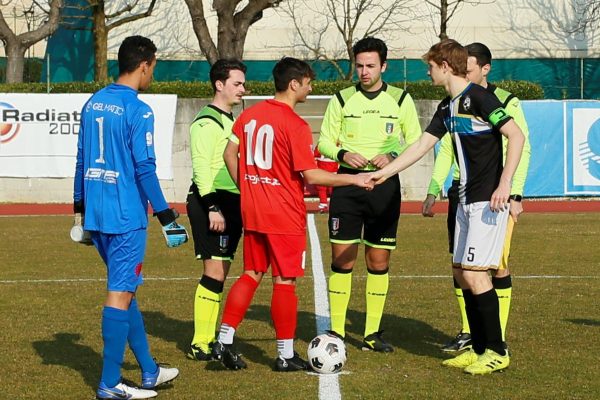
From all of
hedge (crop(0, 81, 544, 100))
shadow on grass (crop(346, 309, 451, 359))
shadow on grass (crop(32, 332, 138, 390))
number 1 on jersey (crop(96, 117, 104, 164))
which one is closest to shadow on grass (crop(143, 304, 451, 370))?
shadow on grass (crop(346, 309, 451, 359))

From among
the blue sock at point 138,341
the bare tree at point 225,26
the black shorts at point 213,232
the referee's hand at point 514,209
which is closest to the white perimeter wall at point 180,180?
the bare tree at point 225,26

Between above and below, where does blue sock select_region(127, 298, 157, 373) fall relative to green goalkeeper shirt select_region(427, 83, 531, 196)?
below

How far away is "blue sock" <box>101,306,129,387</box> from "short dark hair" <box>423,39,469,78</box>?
269 centimetres

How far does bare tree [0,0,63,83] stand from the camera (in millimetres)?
31719

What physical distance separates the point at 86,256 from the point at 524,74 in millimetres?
22238

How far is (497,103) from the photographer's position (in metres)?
7.48

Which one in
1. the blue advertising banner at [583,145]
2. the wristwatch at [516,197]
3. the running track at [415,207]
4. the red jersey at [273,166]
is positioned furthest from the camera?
the blue advertising banner at [583,145]

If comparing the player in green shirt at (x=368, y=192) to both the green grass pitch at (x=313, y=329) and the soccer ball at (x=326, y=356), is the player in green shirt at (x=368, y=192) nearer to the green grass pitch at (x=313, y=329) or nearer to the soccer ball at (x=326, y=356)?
the green grass pitch at (x=313, y=329)

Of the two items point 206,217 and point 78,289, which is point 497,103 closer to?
point 206,217

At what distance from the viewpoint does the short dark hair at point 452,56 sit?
7586 mm

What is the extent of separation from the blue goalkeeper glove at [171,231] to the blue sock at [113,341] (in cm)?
52

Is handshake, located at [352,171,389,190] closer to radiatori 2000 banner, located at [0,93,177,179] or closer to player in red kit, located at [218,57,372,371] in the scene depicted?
player in red kit, located at [218,57,372,371]

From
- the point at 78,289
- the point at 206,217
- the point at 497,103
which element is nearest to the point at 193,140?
the point at 206,217

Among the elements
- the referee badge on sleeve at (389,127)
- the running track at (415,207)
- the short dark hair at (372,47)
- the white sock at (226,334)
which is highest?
the short dark hair at (372,47)
